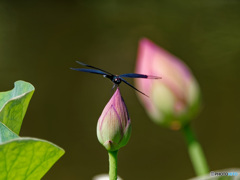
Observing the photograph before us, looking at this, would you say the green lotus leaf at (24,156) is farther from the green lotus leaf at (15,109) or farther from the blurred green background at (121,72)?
the blurred green background at (121,72)

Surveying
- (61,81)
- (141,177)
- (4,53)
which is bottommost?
(141,177)

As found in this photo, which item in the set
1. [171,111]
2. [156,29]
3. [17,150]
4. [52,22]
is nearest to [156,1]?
[156,29]

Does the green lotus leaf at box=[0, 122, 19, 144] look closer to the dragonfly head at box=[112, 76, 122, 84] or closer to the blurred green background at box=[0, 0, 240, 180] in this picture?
the dragonfly head at box=[112, 76, 122, 84]

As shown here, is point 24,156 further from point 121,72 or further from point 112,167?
point 121,72

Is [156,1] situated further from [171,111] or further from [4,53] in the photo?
[171,111]

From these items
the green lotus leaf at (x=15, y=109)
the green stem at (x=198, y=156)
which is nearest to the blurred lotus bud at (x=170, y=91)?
the green stem at (x=198, y=156)

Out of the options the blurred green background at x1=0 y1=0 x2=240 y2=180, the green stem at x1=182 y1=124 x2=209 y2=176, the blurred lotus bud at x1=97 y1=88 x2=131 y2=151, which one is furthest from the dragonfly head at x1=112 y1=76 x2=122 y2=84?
the blurred green background at x1=0 y1=0 x2=240 y2=180
